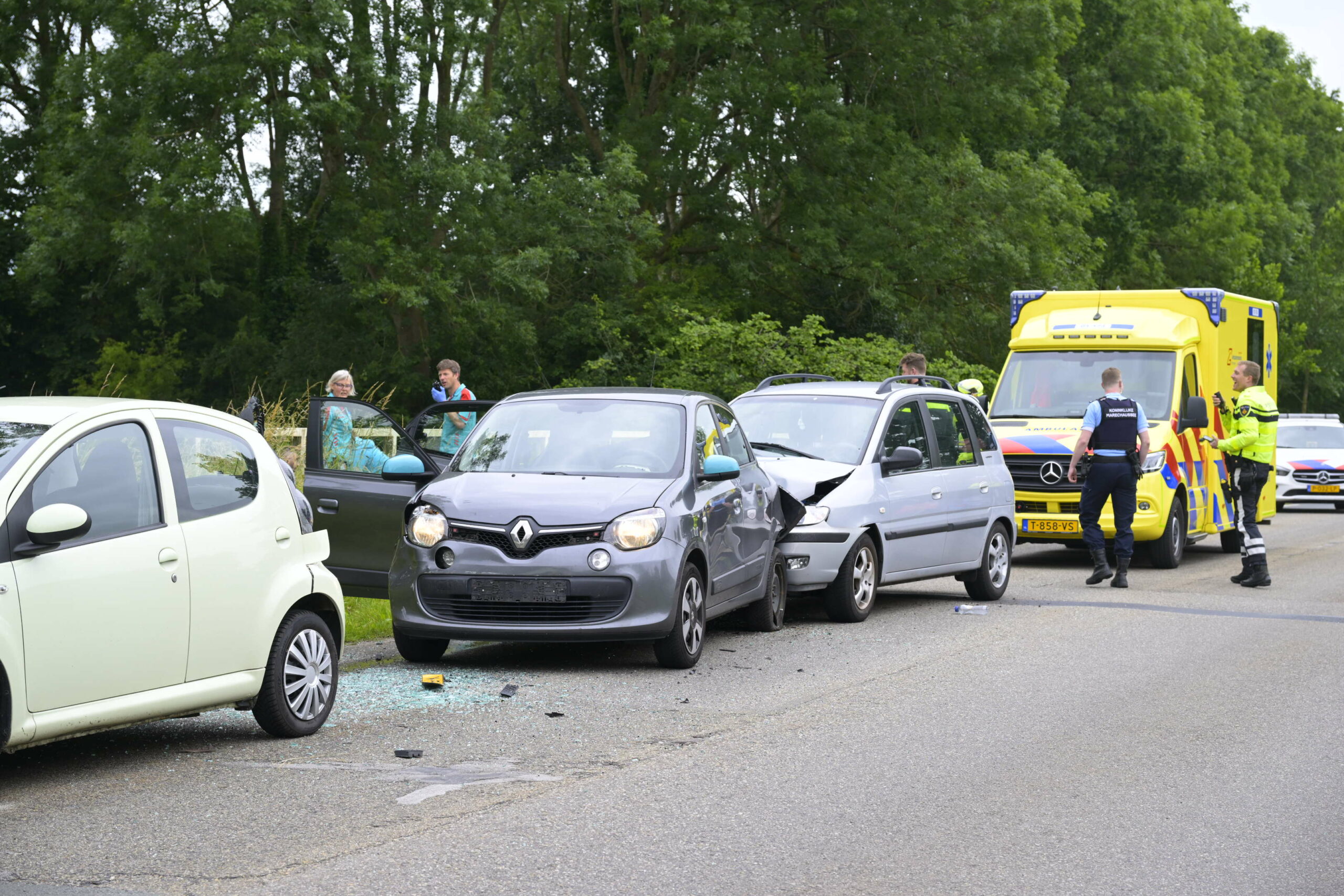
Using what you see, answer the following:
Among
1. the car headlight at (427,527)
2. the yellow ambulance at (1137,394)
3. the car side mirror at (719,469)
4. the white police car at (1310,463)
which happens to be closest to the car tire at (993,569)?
the yellow ambulance at (1137,394)

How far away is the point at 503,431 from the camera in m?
10.5

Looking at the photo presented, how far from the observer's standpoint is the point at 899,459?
12.6 m

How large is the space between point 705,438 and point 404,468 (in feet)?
6.49

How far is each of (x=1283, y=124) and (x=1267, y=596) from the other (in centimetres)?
6344

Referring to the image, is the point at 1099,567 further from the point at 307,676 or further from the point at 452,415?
the point at 307,676

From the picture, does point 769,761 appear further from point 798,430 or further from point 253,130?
point 253,130

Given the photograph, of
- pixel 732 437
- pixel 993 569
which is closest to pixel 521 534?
pixel 732 437

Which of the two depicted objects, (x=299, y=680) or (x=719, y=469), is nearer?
(x=299, y=680)

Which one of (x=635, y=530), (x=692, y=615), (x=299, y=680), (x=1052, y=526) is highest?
(x=635, y=530)

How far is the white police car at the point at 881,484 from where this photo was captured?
472 inches

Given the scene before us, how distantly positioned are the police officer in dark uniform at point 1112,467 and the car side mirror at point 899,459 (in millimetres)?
2560

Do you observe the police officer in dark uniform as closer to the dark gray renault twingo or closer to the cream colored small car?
the dark gray renault twingo

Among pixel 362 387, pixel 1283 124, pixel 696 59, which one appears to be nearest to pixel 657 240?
pixel 696 59

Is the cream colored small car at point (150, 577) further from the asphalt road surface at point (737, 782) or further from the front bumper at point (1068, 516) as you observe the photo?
the front bumper at point (1068, 516)
